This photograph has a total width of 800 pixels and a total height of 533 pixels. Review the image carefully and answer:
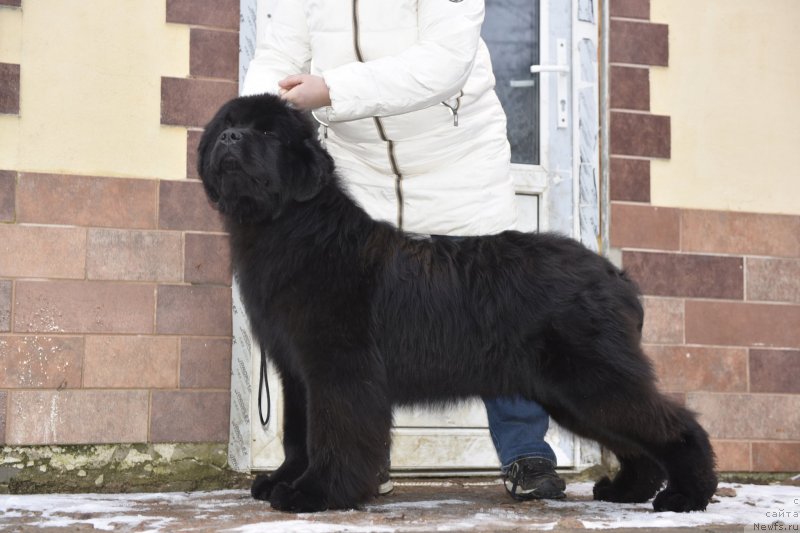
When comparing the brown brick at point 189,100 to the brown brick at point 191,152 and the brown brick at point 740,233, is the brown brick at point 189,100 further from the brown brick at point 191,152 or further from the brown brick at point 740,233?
the brown brick at point 740,233

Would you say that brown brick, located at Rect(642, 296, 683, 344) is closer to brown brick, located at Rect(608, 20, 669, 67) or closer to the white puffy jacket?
brown brick, located at Rect(608, 20, 669, 67)

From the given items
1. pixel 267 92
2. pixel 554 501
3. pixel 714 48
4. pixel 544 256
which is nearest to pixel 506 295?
pixel 544 256

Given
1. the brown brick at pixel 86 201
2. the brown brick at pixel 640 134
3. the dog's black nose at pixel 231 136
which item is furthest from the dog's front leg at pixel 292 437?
the brown brick at pixel 640 134

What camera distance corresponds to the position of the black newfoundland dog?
3.20 metres

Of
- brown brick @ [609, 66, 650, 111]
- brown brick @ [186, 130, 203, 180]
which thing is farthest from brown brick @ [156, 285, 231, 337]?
brown brick @ [609, 66, 650, 111]

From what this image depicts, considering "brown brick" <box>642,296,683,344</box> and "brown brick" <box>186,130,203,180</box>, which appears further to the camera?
"brown brick" <box>642,296,683,344</box>

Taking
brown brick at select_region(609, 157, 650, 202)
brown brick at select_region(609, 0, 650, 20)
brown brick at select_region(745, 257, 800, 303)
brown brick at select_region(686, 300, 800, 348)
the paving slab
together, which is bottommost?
the paving slab

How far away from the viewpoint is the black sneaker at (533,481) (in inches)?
148

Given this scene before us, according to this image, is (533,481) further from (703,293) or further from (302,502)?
(703,293)

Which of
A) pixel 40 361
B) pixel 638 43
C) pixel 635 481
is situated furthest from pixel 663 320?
pixel 40 361

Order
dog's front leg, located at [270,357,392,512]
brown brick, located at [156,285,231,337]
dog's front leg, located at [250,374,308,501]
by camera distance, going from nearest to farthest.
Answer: dog's front leg, located at [270,357,392,512] < dog's front leg, located at [250,374,308,501] < brown brick, located at [156,285,231,337]

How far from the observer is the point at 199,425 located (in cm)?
461

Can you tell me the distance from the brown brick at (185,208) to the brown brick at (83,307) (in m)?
0.34

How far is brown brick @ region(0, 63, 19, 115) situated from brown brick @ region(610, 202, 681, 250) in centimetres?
306
